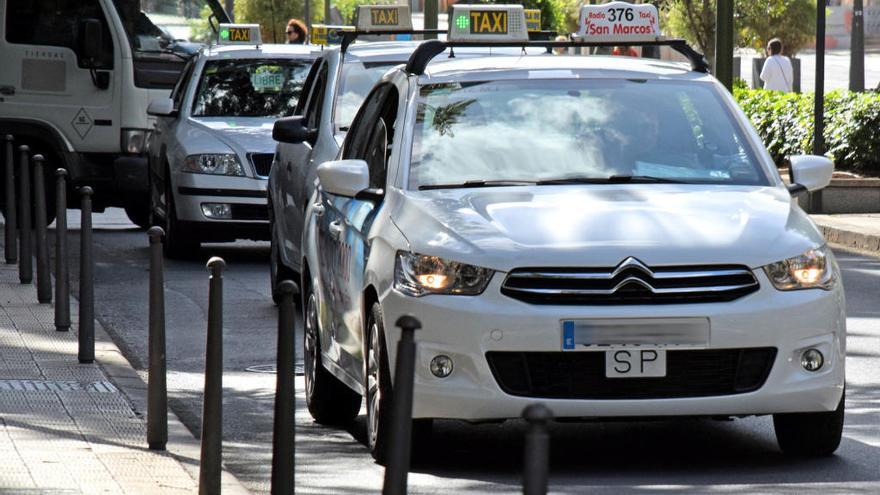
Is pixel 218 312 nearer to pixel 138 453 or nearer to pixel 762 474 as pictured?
pixel 138 453

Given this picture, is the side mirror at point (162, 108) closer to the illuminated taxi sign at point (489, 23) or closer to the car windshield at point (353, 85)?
the car windshield at point (353, 85)

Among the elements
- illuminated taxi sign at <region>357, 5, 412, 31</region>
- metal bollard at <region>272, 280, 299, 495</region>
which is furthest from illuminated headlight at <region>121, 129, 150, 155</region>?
metal bollard at <region>272, 280, 299, 495</region>

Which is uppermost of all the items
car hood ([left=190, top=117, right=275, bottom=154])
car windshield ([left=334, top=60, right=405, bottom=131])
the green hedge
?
car windshield ([left=334, top=60, right=405, bottom=131])

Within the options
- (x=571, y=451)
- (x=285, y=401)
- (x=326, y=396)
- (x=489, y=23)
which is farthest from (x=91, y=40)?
(x=285, y=401)

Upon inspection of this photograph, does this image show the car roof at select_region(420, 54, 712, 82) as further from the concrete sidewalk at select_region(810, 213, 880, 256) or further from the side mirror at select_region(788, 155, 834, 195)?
the concrete sidewalk at select_region(810, 213, 880, 256)

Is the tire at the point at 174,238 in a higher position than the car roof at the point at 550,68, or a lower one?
lower

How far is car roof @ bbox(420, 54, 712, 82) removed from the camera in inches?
338

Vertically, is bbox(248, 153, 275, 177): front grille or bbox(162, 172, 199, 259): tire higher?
bbox(248, 153, 275, 177): front grille

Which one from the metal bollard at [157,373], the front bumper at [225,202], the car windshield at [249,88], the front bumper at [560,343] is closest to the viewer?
the front bumper at [560,343]

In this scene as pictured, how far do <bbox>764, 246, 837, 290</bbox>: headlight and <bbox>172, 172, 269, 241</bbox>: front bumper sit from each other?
9440mm

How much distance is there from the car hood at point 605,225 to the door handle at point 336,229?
629mm

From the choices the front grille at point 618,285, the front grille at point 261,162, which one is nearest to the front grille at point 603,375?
the front grille at point 618,285

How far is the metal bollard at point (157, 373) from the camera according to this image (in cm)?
789

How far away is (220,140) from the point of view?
1673cm
